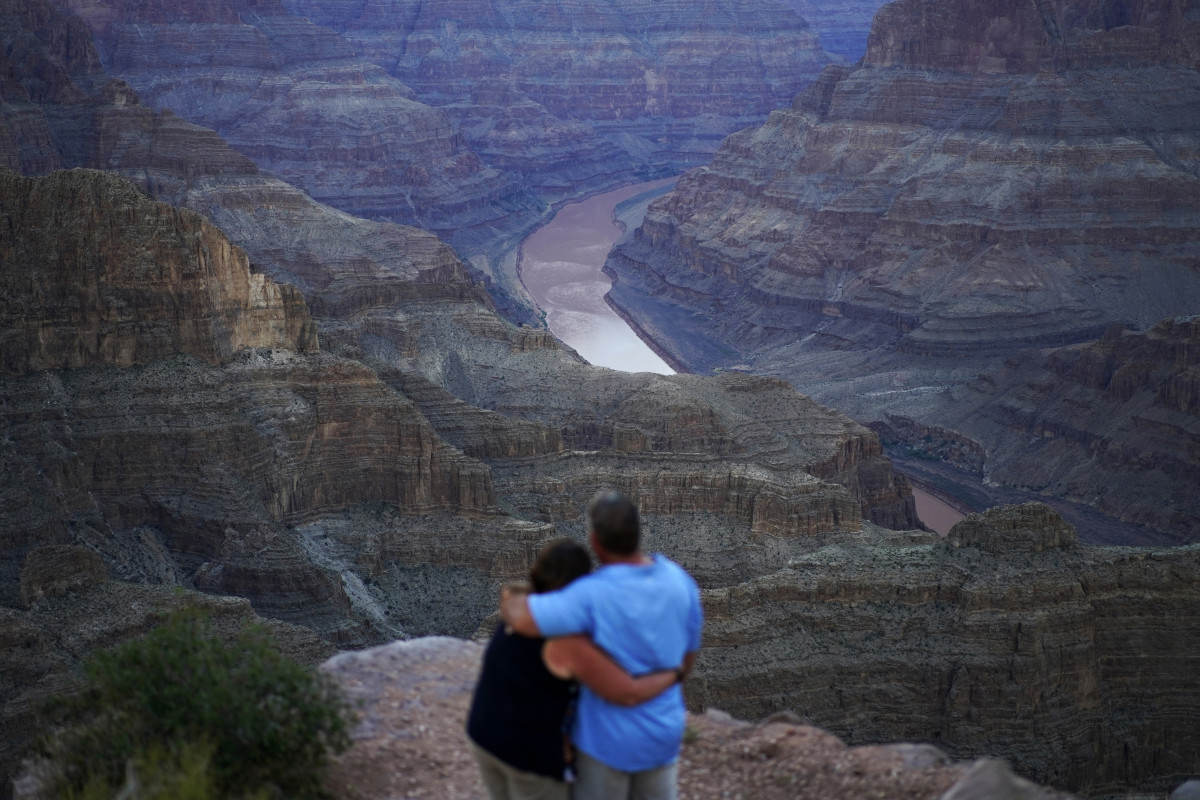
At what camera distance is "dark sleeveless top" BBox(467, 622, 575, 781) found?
1631 centimetres

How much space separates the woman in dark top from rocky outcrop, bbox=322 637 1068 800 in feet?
8.77

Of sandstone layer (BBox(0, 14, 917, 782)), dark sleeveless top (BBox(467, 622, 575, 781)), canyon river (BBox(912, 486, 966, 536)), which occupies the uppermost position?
dark sleeveless top (BBox(467, 622, 575, 781))

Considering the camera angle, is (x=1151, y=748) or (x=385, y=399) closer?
(x=1151, y=748)

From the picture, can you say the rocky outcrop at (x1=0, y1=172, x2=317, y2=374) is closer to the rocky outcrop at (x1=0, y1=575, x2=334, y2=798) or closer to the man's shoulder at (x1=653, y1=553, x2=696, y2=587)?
the rocky outcrop at (x1=0, y1=575, x2=334, y2=798)

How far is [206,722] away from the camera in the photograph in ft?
62.8

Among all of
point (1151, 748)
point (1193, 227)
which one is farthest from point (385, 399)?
point (1193, 227)

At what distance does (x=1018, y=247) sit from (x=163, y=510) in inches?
3114

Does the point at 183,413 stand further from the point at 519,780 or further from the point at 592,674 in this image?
the point at 592,674

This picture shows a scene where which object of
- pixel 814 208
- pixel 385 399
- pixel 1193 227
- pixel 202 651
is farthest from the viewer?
pixel 814 208

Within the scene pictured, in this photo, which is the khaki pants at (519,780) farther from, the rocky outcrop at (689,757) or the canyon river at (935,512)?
the canyon river at (935,512)

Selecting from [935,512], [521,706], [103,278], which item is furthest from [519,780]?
[935,512]

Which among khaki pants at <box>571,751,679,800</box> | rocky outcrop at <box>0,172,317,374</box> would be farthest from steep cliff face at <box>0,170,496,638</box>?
khaki pants at <box>571,751,679,800</box>

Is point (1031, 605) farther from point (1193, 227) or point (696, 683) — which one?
point (1193, 227)

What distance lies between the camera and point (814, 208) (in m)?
133
